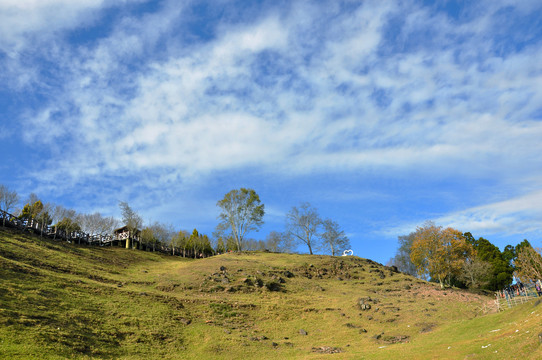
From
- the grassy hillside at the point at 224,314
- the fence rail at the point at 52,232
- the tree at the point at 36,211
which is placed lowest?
the grassy hillside at the point at 224,314

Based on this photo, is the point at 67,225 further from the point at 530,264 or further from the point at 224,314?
the point at 530,264

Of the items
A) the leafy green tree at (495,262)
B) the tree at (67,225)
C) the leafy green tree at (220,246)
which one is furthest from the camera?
the leafy green tree at (220,246)

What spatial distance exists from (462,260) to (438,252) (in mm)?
4397

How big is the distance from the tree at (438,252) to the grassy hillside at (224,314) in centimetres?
452

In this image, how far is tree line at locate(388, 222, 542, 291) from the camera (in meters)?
58.7

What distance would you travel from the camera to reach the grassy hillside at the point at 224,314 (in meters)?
24.1

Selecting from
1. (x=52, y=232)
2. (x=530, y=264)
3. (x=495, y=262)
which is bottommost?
(x=530, y=264)

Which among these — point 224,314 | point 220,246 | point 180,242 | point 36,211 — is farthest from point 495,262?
point 36,211

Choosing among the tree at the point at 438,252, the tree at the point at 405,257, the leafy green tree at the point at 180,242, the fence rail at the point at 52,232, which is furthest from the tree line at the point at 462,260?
the fence rail at the point at 52,232

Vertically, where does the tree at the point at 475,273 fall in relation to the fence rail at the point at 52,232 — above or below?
below

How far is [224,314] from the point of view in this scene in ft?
126

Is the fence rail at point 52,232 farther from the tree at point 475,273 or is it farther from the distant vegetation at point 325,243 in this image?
the tree at point 475,273

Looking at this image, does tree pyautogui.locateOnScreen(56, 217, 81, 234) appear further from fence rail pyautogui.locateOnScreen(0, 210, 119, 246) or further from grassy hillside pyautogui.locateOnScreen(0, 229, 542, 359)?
grassy hillside pyautogui.locateOnScreen(0, 229, 542, 359)

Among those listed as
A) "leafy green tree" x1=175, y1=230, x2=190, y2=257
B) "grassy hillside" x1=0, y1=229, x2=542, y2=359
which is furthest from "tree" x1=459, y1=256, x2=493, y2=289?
"leafy green tree" x1=175, y1=230, x2=190, y2=257
